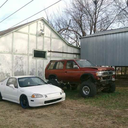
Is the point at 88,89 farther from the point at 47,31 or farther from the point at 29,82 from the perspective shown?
the point at 47,31

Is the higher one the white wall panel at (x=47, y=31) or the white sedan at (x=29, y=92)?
the white wall panel at (x=47, y=31)

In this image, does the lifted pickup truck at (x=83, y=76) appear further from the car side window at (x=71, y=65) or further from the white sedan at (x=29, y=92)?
the white sedan at (x=29, y=92)

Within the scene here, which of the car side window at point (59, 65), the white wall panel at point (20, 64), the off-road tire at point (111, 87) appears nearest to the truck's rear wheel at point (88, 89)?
the off-road tire at point (111, 87)

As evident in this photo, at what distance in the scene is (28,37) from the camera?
48.9 feet

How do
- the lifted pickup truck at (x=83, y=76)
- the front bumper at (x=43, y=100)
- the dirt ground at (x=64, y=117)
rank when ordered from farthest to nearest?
the lifted pickup truck at (x=83, y=76)
the front bumper at (x=43, y=100)
the dirt ground at (x=64, y=117)

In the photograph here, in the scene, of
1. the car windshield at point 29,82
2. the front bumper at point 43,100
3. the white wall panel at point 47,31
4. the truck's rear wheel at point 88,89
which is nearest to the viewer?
the front bumper at point 43,100

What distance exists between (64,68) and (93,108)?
4.09 meters

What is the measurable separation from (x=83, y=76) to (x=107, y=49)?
225 inches

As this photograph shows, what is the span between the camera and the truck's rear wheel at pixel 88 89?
9062 millimetres

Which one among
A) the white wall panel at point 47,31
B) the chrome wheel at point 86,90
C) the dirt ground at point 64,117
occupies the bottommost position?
the dirt ground at point 64,117

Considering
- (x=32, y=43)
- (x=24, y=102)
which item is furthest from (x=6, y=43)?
(x=24, y=102)

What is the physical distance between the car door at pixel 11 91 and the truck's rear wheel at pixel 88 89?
A: 3.46m

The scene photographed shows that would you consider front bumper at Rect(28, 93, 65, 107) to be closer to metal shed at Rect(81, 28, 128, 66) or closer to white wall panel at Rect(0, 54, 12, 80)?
white wall panel at Rect(0, 54, 12, 80)

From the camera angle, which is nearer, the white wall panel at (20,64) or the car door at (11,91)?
the car door at (11,91)
